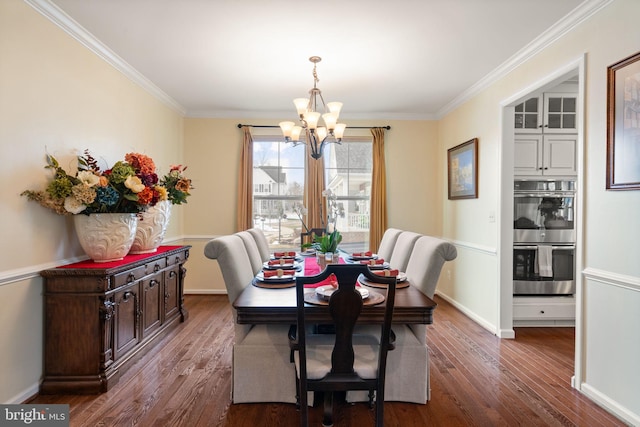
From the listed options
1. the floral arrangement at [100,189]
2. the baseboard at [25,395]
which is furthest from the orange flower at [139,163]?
Result: the baseboard at [25,395]

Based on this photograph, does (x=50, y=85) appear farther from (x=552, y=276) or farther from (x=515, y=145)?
(x=552, y=276)

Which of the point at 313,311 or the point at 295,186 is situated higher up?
the point at 295,186

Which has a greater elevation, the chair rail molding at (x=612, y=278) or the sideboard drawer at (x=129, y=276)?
the chair rail molding at (x=612, y=278)

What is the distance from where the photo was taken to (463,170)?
4.37 metres

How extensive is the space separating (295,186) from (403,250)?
2574 millimetres

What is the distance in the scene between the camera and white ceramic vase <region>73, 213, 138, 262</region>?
99.3 inches

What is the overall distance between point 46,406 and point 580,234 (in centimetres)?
387

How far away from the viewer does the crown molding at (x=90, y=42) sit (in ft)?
7.89

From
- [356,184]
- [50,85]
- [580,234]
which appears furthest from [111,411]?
[356,184]

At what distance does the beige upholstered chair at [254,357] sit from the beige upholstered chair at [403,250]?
48.4 inches

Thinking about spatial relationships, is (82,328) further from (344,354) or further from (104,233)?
(344,354)

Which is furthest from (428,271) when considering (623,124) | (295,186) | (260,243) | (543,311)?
(295,186)

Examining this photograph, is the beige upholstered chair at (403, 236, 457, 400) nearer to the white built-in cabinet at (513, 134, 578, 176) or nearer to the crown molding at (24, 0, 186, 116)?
the white built-in cabinet at (513, 134, 578, 176)

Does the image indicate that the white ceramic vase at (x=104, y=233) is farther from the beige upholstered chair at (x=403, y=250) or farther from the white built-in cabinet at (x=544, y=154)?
the white built-in cabinet at (x=544, y=154)
